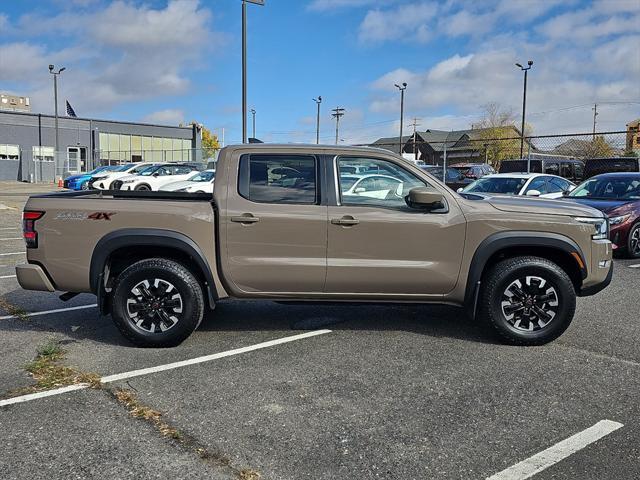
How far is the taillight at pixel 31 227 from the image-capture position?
488 cm

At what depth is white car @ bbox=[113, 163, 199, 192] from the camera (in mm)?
23047

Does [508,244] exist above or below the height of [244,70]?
below

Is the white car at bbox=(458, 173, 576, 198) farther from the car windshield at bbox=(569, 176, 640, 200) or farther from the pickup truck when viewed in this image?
the pickup truck

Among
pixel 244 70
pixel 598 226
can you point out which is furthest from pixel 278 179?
pixel 244 70

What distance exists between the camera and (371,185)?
5.08 meters

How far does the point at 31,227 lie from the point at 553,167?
69.6 ft

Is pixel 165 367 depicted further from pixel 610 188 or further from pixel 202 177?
pixel 202 177

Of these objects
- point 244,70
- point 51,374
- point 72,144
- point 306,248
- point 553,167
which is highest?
point 72,144

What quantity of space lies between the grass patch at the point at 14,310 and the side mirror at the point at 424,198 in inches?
165

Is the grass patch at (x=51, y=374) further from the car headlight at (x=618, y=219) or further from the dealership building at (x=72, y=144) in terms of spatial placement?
the dealership building at (x=72, y=144)

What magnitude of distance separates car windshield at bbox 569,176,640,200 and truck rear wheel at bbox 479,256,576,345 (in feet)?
21.2

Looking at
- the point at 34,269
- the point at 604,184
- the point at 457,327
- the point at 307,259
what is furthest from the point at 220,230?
the point at 604,184

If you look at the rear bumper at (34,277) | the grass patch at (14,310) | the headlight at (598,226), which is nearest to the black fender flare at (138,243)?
the rear bumper at (34,277)

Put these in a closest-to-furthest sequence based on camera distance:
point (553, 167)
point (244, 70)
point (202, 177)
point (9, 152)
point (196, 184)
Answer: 1. point (244, 70)
2. point (196, 184)
3. point (202, 177)
4. point (553, 167)
5. point (9, 152)
